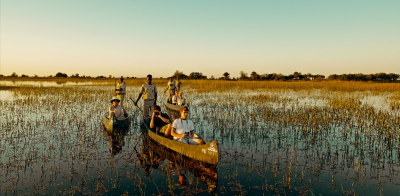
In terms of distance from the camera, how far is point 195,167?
592 centimetres

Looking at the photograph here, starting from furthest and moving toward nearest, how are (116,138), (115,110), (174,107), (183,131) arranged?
(174,107)
(115,110)
(116,138)
(183,131)

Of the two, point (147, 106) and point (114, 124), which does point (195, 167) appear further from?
point (147, 106)

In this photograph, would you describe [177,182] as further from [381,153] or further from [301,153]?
[381,153]

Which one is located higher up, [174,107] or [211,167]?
[174,107]

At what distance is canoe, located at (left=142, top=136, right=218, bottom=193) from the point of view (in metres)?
5.17

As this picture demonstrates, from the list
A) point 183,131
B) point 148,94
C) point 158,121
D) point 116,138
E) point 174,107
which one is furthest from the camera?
point 174,107

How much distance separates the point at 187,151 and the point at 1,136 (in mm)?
7389

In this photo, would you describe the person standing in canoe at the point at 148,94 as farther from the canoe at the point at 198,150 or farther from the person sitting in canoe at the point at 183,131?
the person sitting in canoe at the point at 183,131

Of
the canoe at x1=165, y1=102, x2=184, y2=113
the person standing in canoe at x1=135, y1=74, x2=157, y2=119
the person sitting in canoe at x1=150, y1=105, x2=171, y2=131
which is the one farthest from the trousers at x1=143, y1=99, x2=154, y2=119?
the canoe at x1=165, y1=102, x2=184, y2=113

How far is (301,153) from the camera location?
7027 millimetres

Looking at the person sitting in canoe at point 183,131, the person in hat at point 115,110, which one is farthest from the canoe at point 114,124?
the person sitting in canoe at point 183,131

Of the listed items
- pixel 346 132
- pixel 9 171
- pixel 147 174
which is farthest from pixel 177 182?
pixel 346 132

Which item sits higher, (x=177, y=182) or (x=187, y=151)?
(x=187, y=151)

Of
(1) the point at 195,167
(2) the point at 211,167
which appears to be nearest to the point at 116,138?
(1) the point at 195,167
